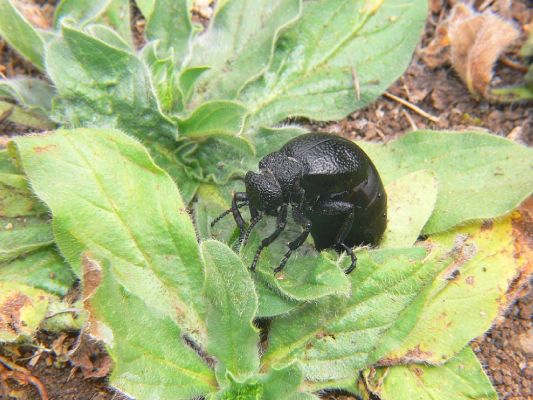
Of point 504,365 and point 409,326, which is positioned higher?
point 409,326

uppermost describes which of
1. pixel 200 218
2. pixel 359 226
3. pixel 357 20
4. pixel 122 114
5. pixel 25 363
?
pixel 357 20

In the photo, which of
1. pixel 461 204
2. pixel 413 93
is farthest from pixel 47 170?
pixel 413 93

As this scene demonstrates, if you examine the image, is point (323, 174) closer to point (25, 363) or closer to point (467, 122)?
point (467, 122)

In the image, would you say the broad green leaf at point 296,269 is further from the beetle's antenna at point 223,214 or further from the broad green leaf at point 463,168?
the broad green leaf at point 463,168

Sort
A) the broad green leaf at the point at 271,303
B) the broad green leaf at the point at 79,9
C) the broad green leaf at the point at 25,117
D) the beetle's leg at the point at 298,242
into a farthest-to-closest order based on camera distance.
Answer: the broad green leaf at the point at 79,9 → the broad green leaf at the point at 25,117 → the beetle's leg at the point at 298,242 → the broad green leaf at the point at 271,303

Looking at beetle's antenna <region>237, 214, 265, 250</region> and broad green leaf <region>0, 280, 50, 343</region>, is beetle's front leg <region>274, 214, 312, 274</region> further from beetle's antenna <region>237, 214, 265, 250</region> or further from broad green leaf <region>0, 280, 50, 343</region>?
broad green leaf <region>0, 280, 50, 343</region>

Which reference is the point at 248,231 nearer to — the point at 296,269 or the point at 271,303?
the point at 296,269

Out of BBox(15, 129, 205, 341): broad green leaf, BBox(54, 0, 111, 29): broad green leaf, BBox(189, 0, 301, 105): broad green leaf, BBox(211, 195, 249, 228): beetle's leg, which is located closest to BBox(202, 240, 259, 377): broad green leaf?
BBox(15, 129, 205, 341): broad green leaf

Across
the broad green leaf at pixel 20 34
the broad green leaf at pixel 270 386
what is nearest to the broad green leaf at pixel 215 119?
the broad green leaf at pixel 20 34
